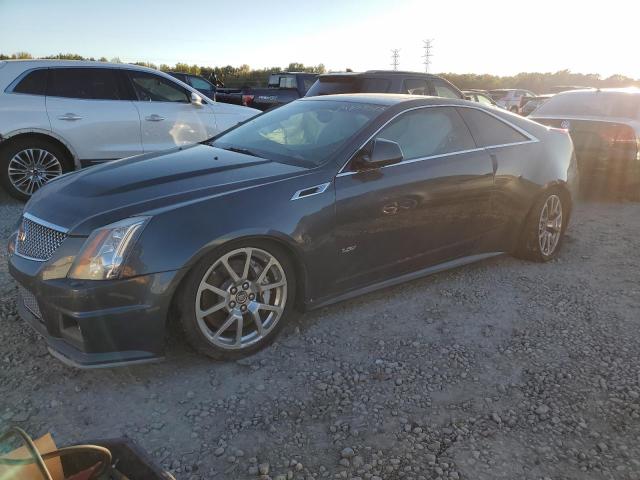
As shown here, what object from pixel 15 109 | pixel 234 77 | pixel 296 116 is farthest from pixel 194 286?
pixel 234 77

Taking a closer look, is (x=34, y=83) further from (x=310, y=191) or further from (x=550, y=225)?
(x=550, y=225)

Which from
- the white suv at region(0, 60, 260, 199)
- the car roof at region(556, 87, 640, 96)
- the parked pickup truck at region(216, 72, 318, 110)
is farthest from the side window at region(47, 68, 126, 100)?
the car roof at region(556, 87, 640, 96)

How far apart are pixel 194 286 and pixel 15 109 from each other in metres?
4.91

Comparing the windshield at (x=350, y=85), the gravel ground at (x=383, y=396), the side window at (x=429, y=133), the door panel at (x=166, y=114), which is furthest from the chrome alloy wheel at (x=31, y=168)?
the side window at (x=429, y=133)

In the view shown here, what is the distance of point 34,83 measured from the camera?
6684 millimetres

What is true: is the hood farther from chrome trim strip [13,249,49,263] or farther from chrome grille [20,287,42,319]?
chrome grille [20,287,42,319]

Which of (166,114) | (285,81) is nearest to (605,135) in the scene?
(166,114)

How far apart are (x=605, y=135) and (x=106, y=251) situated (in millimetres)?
6795

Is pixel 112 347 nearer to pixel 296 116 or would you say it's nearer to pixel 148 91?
pixel 296 116

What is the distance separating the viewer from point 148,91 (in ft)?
24.3

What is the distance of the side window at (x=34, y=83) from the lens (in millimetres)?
6605

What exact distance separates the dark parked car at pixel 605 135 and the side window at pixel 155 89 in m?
5.18

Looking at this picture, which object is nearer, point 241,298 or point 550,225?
point 241,298

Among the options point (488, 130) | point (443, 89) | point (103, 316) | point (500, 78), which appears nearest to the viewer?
point (103, 316)
